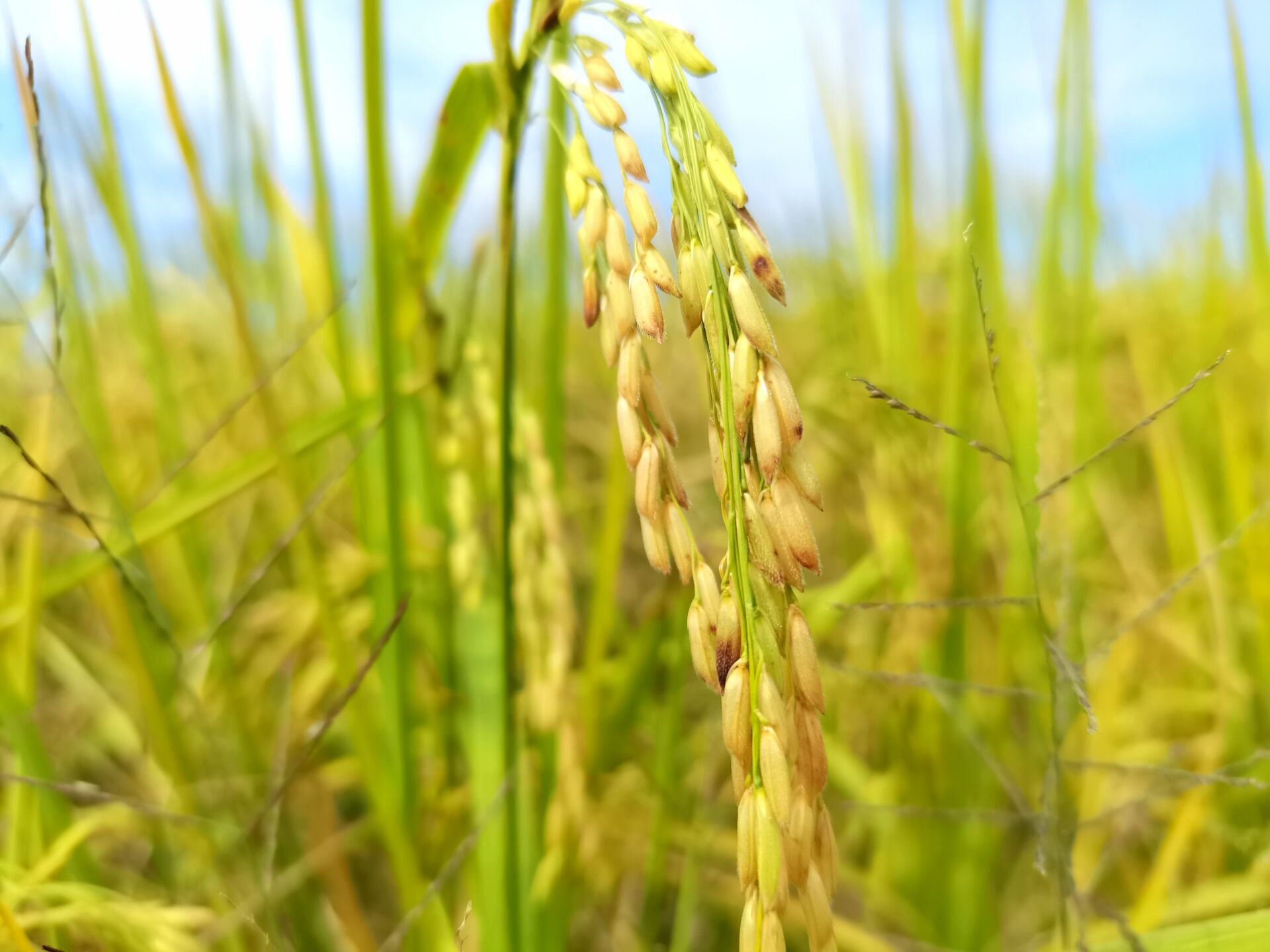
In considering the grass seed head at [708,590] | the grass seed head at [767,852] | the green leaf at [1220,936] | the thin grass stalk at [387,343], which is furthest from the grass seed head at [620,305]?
the green leaf at [1220,936]

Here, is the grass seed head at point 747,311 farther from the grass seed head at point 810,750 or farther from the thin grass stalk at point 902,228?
the thin grass stalk at point 902,228

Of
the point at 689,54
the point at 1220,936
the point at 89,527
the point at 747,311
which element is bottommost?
the point at 1220,936

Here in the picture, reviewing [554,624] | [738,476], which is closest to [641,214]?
[738,476]

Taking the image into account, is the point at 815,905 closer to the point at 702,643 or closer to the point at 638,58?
the point at 702,643

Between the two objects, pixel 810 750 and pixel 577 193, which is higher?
pixel 577 193

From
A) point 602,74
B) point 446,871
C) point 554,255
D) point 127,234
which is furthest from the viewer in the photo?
point 127,234

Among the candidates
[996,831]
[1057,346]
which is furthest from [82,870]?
[1057,346]
